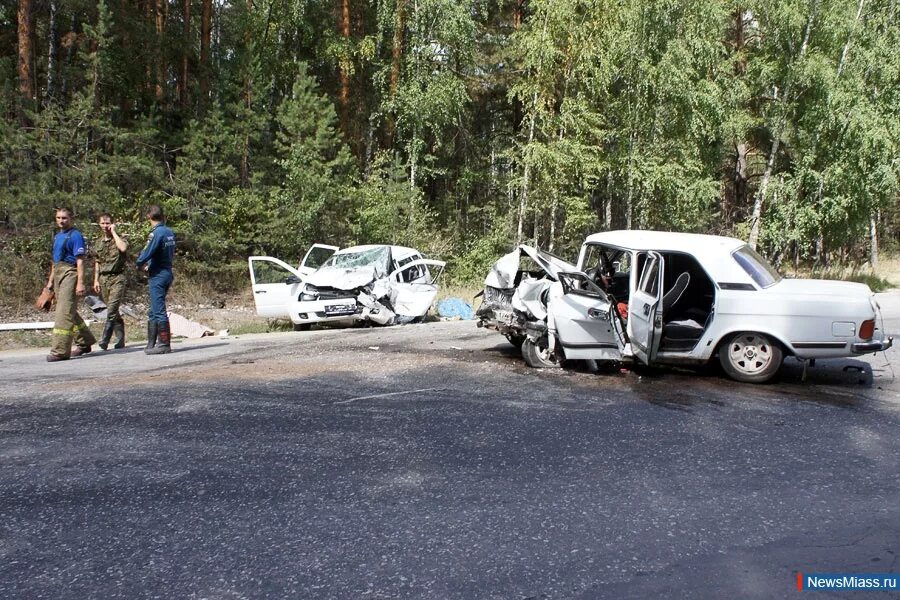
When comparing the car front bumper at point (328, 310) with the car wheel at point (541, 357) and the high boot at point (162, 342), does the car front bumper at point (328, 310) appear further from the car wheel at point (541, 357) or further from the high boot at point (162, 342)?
the car wheel at point (541, 357)

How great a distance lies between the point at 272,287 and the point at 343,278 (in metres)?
1.67

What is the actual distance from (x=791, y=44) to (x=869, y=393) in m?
21.1

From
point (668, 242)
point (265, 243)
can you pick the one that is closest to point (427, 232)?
point (265, 243)

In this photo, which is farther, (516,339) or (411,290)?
(411,290)

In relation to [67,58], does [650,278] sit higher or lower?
lower

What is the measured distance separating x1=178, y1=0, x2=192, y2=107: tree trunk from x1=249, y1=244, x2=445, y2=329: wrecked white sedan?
12.0 metres

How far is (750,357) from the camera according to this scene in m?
7.73

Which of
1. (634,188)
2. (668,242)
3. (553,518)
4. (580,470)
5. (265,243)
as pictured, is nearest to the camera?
(553,518)

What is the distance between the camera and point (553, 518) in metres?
3.98

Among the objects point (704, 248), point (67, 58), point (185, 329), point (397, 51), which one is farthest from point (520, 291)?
point (67, 58)

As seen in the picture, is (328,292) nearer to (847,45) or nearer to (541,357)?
(541,357)

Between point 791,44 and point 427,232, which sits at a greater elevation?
point 791,44

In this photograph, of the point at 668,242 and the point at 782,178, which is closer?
the point at 668,242

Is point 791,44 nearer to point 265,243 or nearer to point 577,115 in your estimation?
point 577,115
